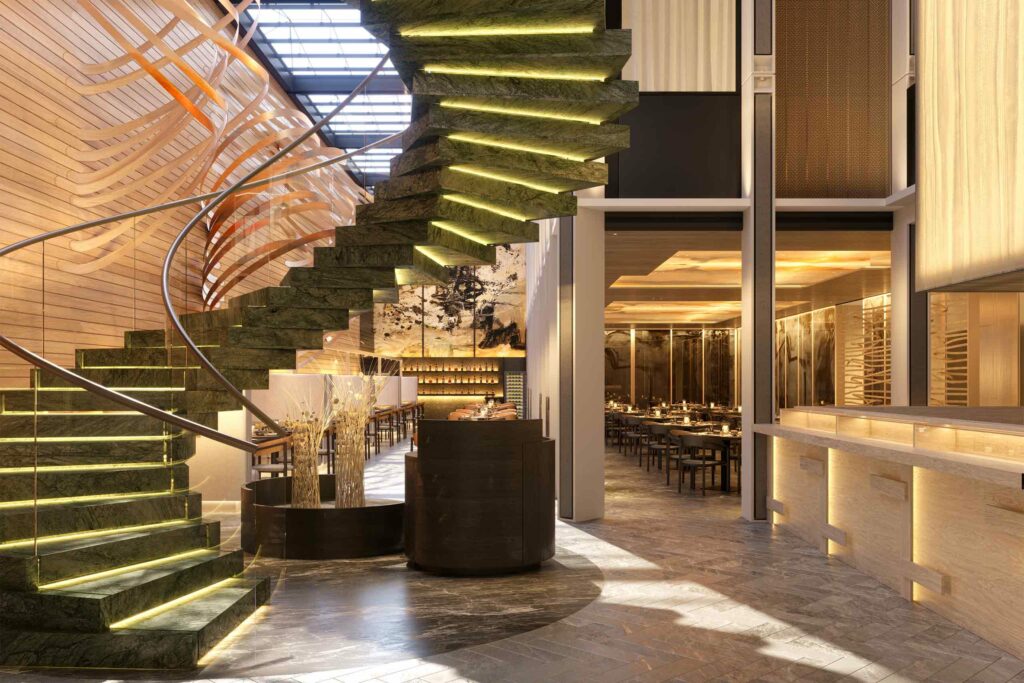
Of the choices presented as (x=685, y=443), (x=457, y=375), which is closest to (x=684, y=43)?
(x=685, y=443)

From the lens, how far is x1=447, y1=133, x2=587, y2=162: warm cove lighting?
558 cm

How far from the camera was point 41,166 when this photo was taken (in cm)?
796

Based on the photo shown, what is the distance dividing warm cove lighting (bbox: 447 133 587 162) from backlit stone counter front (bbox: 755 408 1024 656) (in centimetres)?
280

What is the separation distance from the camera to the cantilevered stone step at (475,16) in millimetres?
4570

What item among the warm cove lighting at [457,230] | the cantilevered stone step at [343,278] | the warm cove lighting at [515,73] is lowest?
the cantilevered stone step at [343,278]

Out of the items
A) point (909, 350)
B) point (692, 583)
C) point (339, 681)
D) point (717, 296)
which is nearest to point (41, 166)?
point (339, 681)

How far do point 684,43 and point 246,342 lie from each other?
5.31 m

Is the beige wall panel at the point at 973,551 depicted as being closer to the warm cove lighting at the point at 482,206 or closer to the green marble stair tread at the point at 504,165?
the green marble stair tread at the point at 504,165

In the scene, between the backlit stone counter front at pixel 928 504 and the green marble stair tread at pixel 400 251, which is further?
the green marble stair tread at pixel 400 251

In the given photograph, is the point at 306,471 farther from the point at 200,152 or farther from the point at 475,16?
the point at 200,152

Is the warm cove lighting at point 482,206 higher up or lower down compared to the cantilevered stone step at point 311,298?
higher up

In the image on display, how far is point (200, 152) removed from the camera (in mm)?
9562

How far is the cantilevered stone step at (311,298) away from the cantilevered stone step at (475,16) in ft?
6.00

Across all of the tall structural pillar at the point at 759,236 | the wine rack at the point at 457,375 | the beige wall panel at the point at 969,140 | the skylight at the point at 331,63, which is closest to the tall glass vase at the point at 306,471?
the tall structural pillar at the point at 759,236
